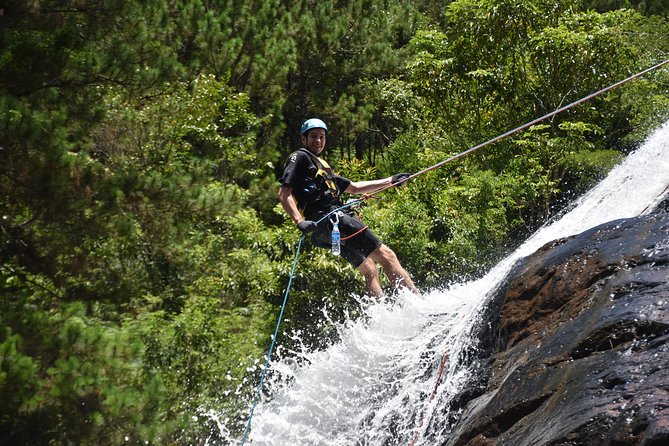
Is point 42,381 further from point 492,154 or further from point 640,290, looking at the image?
point 492,154

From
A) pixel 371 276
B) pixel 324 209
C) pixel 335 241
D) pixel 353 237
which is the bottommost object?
pixel 371 276

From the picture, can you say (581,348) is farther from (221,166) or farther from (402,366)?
(221,166)

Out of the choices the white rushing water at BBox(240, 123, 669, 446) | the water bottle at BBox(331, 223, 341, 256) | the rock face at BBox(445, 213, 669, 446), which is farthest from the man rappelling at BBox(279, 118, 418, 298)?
the rock face at BBox(445, 213, 669, 446)

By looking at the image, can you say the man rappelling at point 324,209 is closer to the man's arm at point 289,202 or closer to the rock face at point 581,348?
the man's arm at point 289,202

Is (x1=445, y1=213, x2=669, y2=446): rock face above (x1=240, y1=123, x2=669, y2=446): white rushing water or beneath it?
above

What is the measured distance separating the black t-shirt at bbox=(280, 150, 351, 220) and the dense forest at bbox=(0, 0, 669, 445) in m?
1.91

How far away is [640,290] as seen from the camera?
3.23 metres

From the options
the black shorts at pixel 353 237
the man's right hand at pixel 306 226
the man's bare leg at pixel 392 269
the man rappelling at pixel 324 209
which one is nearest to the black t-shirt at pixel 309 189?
the man rappelling at pixel 324 209

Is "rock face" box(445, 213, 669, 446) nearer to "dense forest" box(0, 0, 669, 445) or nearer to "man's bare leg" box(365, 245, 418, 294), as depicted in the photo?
"man's bare leg" box(365, 245, 418, 294)

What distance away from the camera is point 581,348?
3.15 metres

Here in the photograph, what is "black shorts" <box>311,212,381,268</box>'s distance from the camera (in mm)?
5922

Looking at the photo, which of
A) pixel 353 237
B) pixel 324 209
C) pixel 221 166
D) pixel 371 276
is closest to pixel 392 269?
pixel 371 276

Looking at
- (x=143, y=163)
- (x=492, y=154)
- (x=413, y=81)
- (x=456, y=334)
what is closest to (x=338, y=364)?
(x=456, y=334)

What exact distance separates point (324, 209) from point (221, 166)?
7.03 metres
